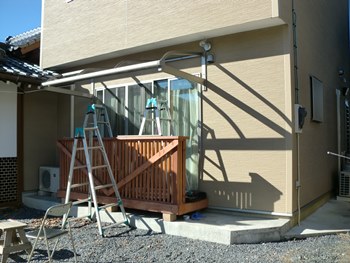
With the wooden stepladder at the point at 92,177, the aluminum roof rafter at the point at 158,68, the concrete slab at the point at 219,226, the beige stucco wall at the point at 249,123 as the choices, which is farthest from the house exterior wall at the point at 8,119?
the beige stucco wall at the point at 249,123

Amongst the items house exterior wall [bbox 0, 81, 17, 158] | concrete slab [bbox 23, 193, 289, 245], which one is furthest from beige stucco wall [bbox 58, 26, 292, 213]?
house exterior wall [bbox 0, 81, 17, 158]

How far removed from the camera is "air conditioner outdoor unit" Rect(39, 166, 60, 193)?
8430mm

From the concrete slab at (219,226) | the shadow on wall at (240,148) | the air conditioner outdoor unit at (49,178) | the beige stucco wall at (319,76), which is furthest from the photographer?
the air conditioner outdoor unit at (49,178)

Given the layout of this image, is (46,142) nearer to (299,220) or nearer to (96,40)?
(96,40)

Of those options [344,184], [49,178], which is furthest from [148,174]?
[344,184]

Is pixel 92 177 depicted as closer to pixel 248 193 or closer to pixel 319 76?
pixel 248 193

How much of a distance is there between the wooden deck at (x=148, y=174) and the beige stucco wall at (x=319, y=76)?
88.2 inches

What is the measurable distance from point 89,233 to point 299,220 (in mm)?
3544

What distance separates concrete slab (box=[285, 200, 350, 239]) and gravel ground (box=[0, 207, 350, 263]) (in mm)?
159

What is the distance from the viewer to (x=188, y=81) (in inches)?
270

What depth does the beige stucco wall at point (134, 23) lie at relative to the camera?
6.02 meters

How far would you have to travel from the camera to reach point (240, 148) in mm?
6219

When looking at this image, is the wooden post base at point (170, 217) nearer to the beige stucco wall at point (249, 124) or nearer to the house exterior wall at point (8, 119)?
the beige stucco wall at point (249, 124)

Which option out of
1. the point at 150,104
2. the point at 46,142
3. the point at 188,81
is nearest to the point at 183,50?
the point at 188,81
